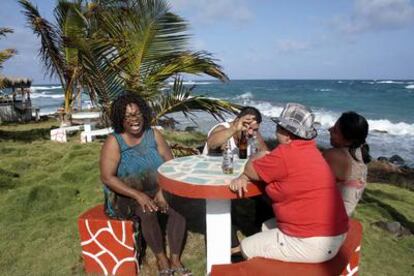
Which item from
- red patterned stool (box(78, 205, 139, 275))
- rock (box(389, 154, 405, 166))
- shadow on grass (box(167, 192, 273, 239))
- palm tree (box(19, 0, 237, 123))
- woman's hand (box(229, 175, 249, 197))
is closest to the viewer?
woman's hand (box(229, 175, 249, 197))

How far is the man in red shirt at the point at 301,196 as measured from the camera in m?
2.47

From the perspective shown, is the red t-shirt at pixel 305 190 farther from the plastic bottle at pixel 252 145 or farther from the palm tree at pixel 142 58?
the palm tree at pixel 142 58

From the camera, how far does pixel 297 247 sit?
254 centimetres

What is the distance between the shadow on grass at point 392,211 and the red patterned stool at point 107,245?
138 inches

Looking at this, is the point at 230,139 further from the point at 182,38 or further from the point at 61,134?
the point at 61,134

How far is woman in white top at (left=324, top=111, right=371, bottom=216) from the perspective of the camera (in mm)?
2967

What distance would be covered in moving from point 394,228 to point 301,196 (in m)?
2.78

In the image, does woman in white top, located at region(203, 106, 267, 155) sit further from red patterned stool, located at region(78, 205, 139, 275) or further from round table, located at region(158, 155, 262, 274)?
red patterned stool, located at region(78, 205, 139, 275)

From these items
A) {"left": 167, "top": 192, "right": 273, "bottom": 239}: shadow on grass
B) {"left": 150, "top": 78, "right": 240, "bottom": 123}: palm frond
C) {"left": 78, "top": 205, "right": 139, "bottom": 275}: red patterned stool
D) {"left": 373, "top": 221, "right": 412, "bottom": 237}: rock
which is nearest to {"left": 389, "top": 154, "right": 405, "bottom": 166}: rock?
{"left": 373, "top": 221, "right": 412, "bottom": 237}: rock

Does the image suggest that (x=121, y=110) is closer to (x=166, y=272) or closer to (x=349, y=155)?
(x=166, y=272)

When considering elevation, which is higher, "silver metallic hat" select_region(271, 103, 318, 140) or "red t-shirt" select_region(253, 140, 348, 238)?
"silver metallic hat" select_region(271, 103, 318, 140)

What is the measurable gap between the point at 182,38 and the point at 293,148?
3219mm

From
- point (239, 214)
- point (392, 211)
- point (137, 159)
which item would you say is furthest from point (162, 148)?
point (392, 211)

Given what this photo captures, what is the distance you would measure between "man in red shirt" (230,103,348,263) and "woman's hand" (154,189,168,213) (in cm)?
115
